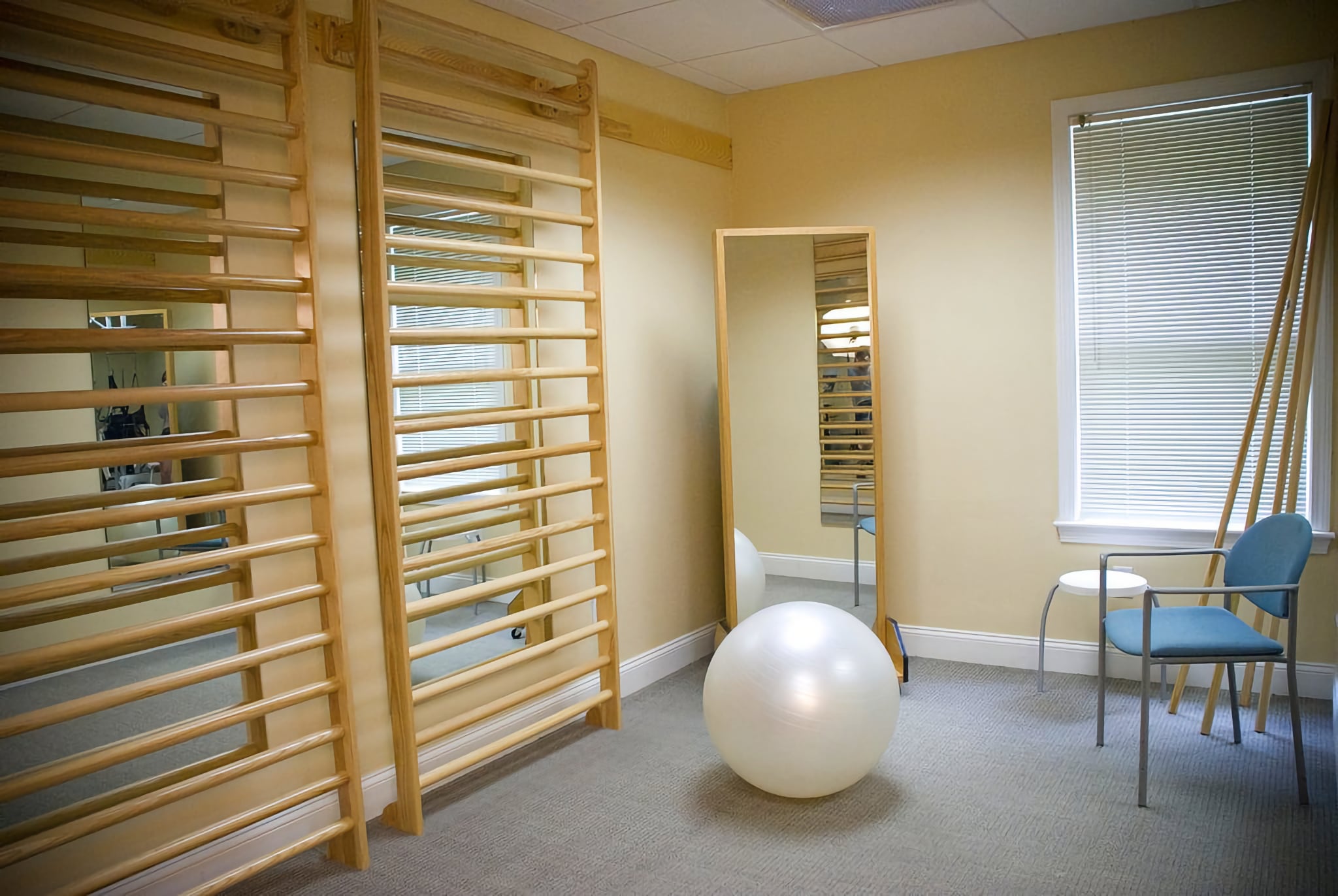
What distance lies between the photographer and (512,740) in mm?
3135

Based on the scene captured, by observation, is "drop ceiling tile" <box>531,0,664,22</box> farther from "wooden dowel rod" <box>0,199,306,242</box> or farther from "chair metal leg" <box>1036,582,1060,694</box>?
"chair metal leg" <box>1036,582,1060,694</box>

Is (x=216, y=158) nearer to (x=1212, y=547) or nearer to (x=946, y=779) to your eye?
(x=946, y=779)

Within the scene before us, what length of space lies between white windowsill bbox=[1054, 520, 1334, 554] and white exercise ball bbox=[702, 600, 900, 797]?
139cm

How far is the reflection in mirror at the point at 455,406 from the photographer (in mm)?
2961

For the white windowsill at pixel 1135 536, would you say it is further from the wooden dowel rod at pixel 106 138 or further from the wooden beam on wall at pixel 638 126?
the wooden dowel rod at pixel 106 138

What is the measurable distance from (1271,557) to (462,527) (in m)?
2.57

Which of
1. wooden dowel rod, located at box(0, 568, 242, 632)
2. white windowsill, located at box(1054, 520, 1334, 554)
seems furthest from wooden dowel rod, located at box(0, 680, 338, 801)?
white windowsill, located at box(1054, 520, 1334, 554)

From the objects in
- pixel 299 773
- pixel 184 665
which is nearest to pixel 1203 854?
pixel 299 773

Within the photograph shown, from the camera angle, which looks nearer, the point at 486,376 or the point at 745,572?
the point at 486,376

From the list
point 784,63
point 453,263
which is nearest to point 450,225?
point 453,263

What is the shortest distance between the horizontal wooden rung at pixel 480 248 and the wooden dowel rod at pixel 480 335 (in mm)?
237

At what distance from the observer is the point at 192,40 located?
2443 mm

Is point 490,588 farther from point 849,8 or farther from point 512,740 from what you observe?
point 849,8

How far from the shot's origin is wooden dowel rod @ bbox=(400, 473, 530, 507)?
2.99m
